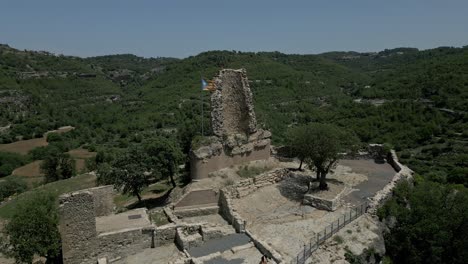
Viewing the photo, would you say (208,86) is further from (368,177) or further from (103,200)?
(368,177)

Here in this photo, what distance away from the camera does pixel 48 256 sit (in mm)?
16094

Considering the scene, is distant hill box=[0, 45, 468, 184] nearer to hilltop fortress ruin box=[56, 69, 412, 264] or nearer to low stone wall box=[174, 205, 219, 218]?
hilltop fortress ruin box=[56, 69, 412, 264]

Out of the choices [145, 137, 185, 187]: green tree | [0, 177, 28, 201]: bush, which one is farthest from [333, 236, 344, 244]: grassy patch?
[0, 177, 28, 201]: bush

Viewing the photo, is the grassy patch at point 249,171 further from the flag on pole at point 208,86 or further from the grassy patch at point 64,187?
the grassy patch at point 64,187

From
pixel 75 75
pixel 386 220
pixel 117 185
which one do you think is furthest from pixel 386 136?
pixel 75 75

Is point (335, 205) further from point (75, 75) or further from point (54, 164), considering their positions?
point (75, 75)

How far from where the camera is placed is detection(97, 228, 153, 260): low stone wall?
48.7 ft

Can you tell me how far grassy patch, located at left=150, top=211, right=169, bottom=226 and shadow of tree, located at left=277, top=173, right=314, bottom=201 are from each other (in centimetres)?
642

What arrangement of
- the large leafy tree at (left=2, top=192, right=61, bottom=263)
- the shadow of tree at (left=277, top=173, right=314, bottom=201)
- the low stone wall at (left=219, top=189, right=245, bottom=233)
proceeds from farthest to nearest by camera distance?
1. the shadow of tree at (left=277, top=173, right=314, bottom=201)
2. the low stone wall at (left=219, top=189, right=245, bottom=233)
3. the large leafy tree at (left=2, top=192, right=61, bottom=263)

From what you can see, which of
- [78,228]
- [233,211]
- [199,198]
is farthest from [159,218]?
[78,228]

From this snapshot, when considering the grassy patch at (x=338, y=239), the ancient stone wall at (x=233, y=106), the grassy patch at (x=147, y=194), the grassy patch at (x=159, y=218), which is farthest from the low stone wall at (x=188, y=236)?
the grassy patch at (x=147, y=194)

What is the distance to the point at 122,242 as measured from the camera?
49.3 feet

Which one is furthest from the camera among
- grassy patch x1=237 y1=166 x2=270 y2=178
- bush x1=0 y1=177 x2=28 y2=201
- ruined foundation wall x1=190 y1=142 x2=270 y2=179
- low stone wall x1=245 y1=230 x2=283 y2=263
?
bush x1=0 y1=177 x2=28 y2=201

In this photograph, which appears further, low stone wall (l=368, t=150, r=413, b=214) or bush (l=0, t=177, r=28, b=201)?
bush (l=0, t=177, r=28, b=201)
